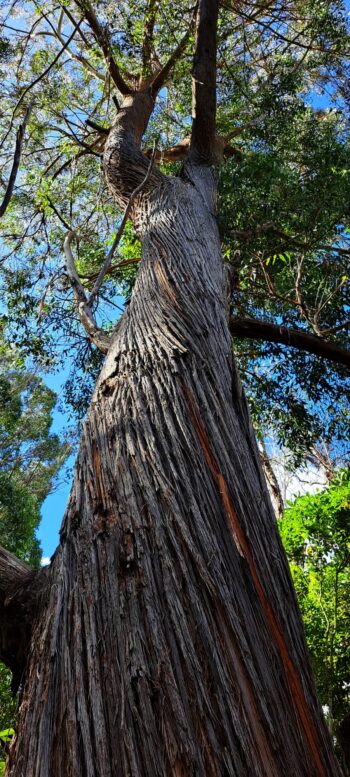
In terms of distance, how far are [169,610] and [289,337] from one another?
3698 mm

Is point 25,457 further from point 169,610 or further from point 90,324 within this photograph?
point 169,610

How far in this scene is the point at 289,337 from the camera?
4637mm

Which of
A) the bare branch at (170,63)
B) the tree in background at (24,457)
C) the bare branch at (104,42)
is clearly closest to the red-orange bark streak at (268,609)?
the bare branch at (104,42)

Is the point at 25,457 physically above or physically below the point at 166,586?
above

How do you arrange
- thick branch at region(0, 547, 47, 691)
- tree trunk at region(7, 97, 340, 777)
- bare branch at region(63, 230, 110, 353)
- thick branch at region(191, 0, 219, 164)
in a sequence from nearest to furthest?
1. tree trunk at region(7, 97, 340, 777)
2. thick branch at region(0, 547, 47, 691)
3. bare branch at region(63, 230, 110, 353)
4. thick branch at region(191, 0, 219, 164)

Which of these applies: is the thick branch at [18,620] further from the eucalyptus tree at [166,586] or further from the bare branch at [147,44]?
the bare branch at [147,44]

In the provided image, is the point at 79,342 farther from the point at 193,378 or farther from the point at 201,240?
the point at 193,378

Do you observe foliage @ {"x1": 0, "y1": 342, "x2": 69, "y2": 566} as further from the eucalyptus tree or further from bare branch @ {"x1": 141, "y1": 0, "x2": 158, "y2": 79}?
the eucalyptus tree

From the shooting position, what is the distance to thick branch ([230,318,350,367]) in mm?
4625

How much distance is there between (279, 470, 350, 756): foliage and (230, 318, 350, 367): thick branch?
1.46 meters

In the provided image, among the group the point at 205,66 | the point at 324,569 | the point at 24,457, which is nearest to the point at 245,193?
the point at 205,66

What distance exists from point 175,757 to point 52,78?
7.68 meters

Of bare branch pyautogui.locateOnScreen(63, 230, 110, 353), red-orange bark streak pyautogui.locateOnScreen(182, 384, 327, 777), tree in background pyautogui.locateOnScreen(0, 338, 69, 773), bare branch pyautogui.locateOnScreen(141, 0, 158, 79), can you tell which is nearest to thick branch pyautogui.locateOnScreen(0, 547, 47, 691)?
red-orange bark streak pyautogui.locateOnScreen(182, 384, 327, 777)

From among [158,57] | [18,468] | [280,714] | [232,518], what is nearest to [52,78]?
[158,57]
